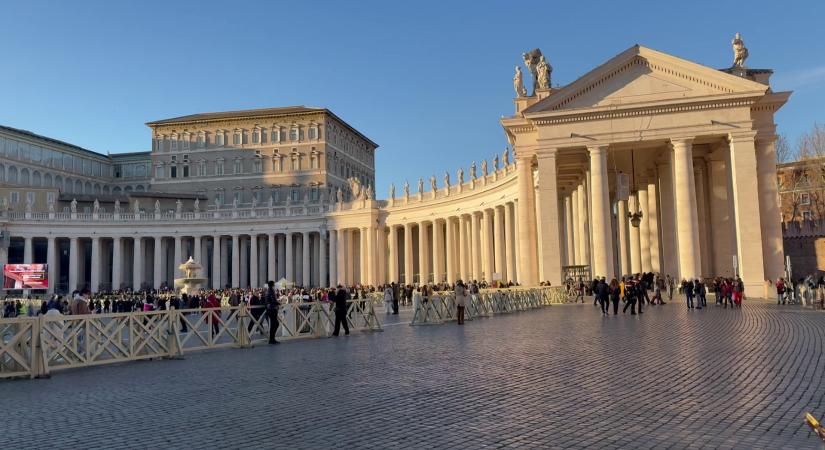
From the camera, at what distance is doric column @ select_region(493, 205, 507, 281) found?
54.9 metres

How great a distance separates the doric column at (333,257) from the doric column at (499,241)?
76.2 ft

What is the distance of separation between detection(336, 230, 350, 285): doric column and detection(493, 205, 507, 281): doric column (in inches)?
873

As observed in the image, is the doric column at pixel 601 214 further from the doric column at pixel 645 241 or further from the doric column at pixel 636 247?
the doric column at pixel 636 247

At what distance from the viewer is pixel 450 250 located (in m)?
63.7

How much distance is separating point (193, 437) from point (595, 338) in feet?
39.1

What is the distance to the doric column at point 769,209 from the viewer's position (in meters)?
36.7

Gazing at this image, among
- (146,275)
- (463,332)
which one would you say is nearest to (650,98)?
(463,332)

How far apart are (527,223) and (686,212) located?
31.3 feet

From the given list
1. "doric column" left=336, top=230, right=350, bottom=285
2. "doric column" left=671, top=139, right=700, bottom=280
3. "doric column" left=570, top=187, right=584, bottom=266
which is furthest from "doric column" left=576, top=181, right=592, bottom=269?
"doric column" left=336, top=230, right=350, bottom=285

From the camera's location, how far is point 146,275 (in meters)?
80.9

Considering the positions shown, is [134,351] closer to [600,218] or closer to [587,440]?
[587,440]

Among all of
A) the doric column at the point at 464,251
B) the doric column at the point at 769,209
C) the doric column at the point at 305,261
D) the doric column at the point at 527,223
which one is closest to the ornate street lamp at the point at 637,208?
the doric column at the point at 527,223

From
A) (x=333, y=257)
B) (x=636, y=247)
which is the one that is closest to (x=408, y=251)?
(x=333, y=257)

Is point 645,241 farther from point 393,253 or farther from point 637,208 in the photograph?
point 393,253
